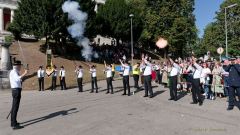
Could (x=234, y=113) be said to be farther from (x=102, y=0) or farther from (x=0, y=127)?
(x=102, y=0)

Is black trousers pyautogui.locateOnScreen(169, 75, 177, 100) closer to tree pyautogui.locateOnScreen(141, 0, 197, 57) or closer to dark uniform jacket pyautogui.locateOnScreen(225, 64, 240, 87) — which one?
dark uniform jacket pyautogui.locateOnScreen(225, 64, 240, 87)

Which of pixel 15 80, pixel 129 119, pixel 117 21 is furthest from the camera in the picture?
pixel 117 21

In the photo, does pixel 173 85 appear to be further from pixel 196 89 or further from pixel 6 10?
pixel 6 10

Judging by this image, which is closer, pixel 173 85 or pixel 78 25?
pixel 173 85

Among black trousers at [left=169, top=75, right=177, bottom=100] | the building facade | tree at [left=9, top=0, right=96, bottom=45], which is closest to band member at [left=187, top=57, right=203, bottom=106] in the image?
black trousers at [left=169, top=75, right=177, bottom=100]

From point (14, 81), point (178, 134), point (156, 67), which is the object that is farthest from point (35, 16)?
point (178, 134)

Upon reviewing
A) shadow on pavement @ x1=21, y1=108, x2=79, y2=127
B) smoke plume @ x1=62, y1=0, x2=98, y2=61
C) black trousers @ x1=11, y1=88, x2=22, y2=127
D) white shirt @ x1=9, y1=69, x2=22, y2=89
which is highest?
smoke plume @ x1=62, y1=0, x2=98, y2=61

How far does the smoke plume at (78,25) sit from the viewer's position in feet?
162

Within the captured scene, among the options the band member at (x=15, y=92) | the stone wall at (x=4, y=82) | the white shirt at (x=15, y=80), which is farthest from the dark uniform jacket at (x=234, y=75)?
the stone wall at (x=4, y=82)

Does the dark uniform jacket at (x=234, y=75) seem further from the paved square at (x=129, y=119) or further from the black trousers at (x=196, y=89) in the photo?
the black trousers at (x=196, y=89)

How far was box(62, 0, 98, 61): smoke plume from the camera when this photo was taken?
49.3 metres

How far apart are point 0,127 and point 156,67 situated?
687 inches

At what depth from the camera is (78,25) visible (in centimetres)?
5228

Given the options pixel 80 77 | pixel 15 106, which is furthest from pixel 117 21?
pixel 15 106
